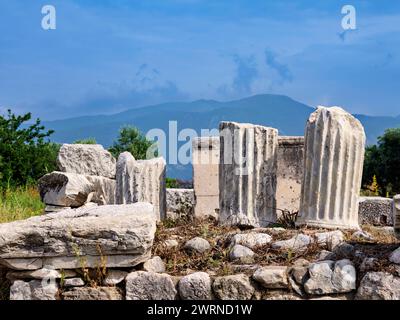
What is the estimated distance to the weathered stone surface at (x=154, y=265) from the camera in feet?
25.7

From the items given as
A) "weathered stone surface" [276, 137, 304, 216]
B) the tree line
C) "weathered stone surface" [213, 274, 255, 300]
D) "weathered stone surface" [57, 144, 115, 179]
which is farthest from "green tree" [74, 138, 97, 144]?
"weathered stone surface" [213, 274, 255, 300]

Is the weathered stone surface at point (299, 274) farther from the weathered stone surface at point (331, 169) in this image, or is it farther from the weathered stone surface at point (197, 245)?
the weathered stone surface at point (331, 169)

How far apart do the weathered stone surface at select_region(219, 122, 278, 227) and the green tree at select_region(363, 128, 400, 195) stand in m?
8.99

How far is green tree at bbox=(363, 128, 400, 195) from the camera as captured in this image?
1823 cm

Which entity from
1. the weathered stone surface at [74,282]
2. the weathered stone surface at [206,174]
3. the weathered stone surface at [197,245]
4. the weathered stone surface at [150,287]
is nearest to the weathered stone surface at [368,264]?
the weathered stone surface at [197,245]

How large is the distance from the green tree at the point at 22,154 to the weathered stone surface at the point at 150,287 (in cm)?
951

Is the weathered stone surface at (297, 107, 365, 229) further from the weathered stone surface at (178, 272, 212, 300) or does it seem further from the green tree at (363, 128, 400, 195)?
the green tree at (363, 128, 400, 195)

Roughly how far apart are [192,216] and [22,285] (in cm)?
327

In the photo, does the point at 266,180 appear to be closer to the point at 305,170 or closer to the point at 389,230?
the point at 305,170

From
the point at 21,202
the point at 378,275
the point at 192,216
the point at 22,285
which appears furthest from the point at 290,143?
the point at 21,202

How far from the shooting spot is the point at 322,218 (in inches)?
355

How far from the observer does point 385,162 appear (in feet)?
60.1

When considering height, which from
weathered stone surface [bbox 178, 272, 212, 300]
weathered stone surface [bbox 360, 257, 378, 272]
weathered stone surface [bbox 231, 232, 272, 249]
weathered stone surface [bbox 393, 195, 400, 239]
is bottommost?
weathered stone surface [bbox 178, 272, 212, 300]

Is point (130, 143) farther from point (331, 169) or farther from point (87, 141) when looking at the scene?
point (331, 169)
